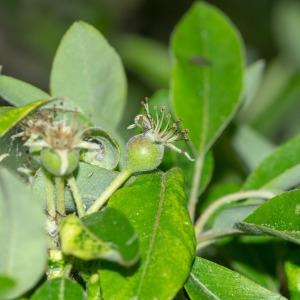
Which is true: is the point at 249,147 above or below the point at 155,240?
below

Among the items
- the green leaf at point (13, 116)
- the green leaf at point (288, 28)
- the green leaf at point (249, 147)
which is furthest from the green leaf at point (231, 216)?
the green leaf at point (288, 28)

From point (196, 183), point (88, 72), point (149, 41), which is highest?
point (88, 72)

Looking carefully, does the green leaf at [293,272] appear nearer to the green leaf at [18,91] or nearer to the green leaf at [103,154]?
the green leaf at [103,154]

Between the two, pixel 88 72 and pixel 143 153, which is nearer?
pixel 143 153

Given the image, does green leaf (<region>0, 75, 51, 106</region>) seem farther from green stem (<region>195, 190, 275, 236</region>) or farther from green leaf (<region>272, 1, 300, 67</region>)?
green leaf (<region>272, 1, 300, 67</region>)

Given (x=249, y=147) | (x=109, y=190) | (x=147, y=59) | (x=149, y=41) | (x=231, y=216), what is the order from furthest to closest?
(x=149, y=41)
(x=147, y=59)
(x=249, y=147)
(x=231, y=216)
(x=109, y=190)

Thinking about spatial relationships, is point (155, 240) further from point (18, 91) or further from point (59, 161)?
point (18, 91)

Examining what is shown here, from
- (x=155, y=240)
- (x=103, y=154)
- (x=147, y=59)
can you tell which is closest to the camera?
(x=155, y=240)

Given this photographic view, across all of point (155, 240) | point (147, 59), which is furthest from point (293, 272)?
point (147, 59)
